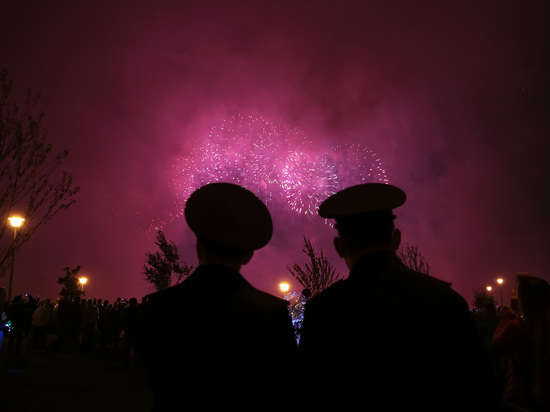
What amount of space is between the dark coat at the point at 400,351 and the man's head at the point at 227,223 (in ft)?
1.88

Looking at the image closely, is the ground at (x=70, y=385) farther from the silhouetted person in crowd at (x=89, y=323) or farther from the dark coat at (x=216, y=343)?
the dark coat at (x=216, y=343)

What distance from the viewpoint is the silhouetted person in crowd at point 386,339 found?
173cm

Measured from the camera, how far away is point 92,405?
8.91 metres

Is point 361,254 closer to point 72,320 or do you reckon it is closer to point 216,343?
point 216,343

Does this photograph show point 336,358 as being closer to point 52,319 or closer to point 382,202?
point 382,202

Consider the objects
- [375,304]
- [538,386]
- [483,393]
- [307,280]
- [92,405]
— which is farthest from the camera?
[307,280]

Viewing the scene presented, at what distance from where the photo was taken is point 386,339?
179 cm

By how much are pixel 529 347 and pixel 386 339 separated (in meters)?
3.94

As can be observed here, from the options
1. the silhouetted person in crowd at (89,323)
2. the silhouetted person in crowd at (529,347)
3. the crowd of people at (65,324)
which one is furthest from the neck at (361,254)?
the silhouetted person in crowd at (89,323)

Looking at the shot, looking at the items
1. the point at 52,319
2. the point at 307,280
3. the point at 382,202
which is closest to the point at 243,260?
the point at 382,202

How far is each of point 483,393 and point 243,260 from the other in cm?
127

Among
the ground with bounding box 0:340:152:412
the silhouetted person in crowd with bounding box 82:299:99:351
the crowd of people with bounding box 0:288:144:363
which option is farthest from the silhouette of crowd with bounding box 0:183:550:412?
the silhouetted person in crowd with bounding box 82:299:99:351

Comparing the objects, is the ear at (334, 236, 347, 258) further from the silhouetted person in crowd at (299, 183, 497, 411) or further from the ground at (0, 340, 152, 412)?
the ground at (0, 340, 152, 412)

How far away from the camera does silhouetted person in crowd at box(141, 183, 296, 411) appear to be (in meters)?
1.95
